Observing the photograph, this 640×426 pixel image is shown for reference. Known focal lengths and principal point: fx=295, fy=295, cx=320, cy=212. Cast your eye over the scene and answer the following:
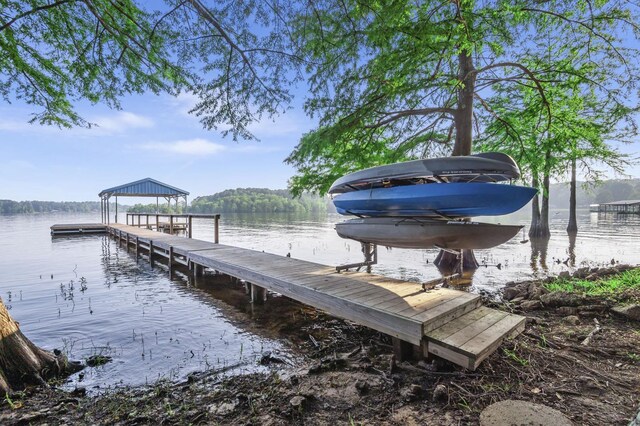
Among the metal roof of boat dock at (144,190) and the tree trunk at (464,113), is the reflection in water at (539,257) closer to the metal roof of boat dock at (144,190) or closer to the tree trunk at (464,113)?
the tree trunk at (464,113)

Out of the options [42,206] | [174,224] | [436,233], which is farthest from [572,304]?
[42,206]

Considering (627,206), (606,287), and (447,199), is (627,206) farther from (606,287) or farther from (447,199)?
(447,199)

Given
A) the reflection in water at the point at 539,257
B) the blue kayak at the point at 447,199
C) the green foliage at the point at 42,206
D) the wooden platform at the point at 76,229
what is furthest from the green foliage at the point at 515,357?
the green foliage at the point at 42,206

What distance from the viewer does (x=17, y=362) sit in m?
3.43

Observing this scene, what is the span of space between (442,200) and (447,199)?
0.07 m

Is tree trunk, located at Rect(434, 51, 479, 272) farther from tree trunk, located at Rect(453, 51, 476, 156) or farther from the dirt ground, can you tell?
the dirt ground

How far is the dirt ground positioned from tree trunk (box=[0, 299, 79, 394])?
9.9 inches

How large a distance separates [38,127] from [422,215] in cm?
731

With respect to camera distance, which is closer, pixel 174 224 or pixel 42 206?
pixel 174 224

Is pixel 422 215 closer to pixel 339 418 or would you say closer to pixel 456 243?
pixel 456 243

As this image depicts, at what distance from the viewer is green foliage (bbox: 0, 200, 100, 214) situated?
8056 centimetres

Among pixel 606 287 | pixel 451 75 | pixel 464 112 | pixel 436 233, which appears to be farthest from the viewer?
pixel 464 112

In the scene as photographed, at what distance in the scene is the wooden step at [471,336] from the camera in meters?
2.94

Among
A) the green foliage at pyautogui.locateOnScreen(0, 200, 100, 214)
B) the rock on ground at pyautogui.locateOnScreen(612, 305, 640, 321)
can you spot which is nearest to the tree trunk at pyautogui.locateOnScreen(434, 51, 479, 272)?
the rock on ground at pyautogui.locateOnScreen(612, 305, 640, 321)
